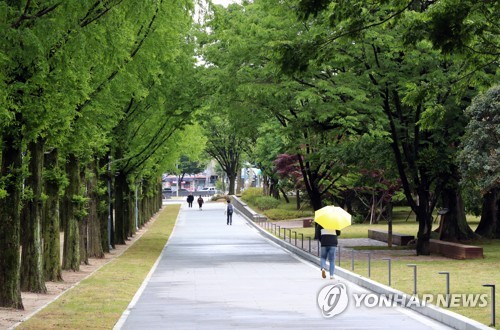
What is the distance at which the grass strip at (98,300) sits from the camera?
1566cm

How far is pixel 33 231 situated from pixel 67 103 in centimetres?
446

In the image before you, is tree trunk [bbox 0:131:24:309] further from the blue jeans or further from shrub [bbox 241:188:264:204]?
shrub [bbox 241:188:264:204]

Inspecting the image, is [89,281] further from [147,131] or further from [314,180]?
[314,180]

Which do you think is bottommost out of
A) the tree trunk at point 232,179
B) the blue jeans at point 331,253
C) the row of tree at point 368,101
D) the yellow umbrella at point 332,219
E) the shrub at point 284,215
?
the shrub at point 284,215

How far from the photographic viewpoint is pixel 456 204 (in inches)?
1622

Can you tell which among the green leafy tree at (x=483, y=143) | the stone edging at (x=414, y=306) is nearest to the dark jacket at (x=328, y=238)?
the stone edging at (x=414, y=306)

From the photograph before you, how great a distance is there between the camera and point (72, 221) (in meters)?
28.6

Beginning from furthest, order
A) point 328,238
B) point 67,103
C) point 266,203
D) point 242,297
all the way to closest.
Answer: point 266,203 < point 328,238 < point 242,297 < point 67,103

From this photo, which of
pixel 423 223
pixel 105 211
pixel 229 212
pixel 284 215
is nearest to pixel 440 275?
pixel 423 223

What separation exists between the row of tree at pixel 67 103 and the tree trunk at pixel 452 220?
39.6 feet

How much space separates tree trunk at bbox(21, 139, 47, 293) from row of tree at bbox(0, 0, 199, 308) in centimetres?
2

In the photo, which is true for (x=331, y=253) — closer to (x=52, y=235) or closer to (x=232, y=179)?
(x=52, y=235)

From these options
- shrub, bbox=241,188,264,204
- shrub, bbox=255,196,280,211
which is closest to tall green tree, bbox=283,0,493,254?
shrub, bbox=255,196,280,211

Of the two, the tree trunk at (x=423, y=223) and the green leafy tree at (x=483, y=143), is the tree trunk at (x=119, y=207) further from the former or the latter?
the green leafy tree at (x=483, y=143)
